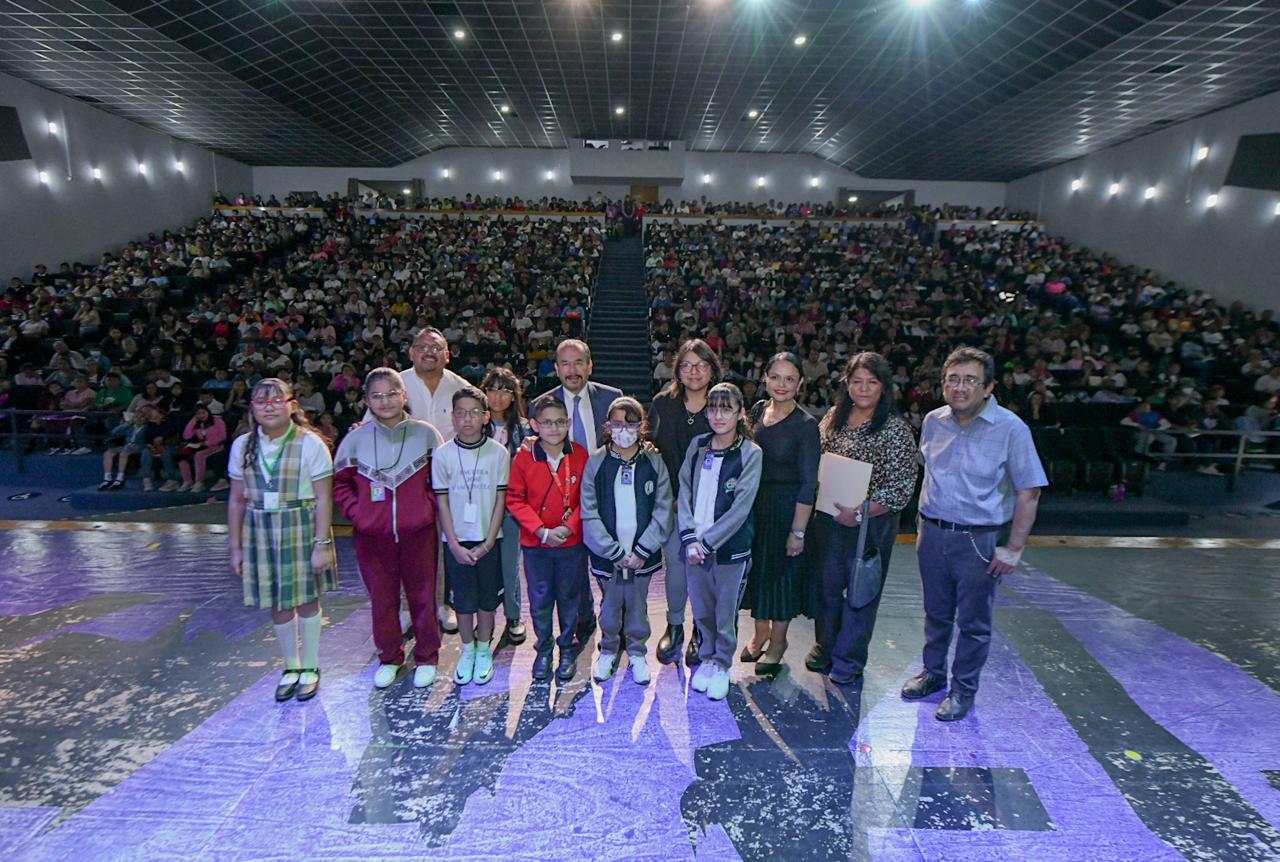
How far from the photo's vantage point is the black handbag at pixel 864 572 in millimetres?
2865

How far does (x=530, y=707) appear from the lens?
291cm

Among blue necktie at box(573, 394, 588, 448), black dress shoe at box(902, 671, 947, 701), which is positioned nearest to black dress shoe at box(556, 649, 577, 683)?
blue necktie at box(573, 394, 588, 448)

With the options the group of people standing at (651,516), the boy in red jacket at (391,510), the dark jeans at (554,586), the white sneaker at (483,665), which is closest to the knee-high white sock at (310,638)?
the group of people standing at (651,516)

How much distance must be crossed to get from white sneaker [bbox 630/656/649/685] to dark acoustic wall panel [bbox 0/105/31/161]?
662 inches

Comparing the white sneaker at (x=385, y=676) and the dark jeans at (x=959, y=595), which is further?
the white sneaker at (x=385, y=676)

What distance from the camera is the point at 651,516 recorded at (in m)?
2.97

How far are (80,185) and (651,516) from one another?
738 inches

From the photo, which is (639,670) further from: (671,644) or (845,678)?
(845,678)

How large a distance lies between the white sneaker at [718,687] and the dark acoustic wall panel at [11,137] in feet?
56.4

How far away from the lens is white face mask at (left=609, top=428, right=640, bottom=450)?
285 centimetres

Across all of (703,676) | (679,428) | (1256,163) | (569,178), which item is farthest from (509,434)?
(569,178)

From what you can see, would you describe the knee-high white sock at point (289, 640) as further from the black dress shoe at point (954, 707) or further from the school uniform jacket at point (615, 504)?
the black dress shoe at point (954, 707)

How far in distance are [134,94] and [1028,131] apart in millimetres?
20740

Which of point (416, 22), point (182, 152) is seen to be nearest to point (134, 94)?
point (182, 152)
